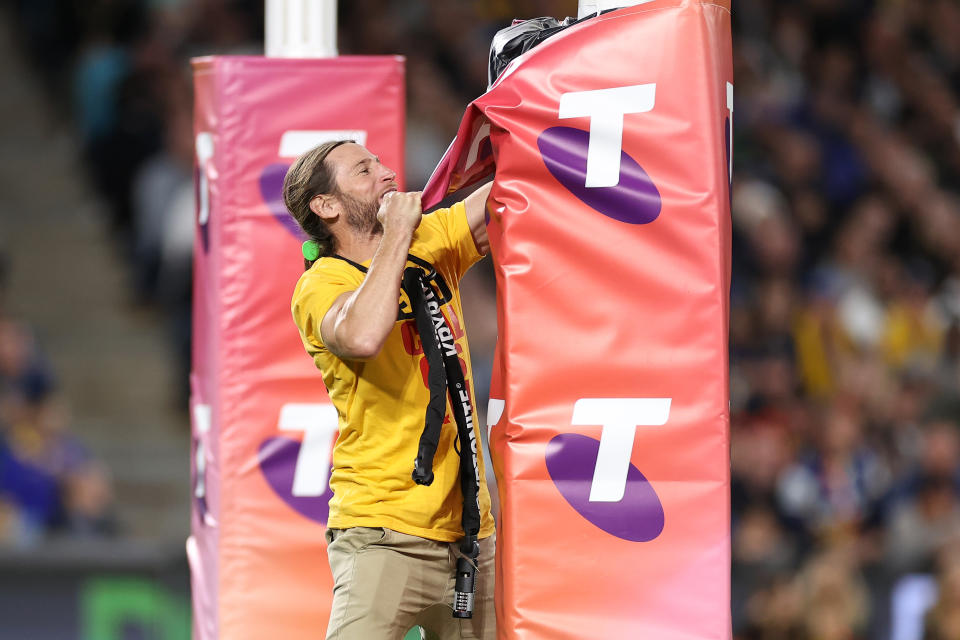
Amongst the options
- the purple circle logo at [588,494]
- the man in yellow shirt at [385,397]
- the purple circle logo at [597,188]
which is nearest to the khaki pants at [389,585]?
the man in yellow shirt at [385,397]

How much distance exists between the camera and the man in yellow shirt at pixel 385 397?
2973 millimetres

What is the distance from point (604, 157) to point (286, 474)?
1528 mm

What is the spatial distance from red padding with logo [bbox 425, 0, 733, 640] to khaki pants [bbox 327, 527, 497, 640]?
8.1 inches

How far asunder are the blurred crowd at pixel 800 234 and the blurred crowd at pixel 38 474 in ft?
0.13

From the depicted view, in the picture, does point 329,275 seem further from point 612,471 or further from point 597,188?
point 612,471

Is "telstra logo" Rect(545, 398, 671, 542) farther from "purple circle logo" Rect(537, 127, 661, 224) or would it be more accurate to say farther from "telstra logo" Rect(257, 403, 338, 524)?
"telstra logo" Rect(257, 403, 338, 524)

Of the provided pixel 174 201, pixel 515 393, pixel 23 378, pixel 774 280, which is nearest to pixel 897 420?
pixel 774 280

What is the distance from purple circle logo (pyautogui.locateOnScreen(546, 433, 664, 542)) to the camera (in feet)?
9.52

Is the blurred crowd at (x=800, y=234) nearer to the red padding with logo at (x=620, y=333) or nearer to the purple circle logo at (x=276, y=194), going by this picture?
the purple circle logo at (x=276, y=194)

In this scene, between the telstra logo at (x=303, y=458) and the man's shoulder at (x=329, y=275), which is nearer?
the man's shoulder at (x=329, y=275)

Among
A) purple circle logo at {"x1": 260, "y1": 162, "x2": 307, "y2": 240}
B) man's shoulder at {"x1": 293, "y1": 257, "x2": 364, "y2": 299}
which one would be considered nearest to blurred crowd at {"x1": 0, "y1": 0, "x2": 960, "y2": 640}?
purple circle logo at {"x1": 260, "y1": 162, "x2": 307, "y2": 240}

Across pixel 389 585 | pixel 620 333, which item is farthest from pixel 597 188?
pixel 389 585

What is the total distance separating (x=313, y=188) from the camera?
318 centimetres

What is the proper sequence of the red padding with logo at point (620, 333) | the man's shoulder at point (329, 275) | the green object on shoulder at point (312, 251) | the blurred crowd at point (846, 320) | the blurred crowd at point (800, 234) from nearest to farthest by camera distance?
the red padding with logo at point (620, 333), the man's shoulder at point (329, 275), the green object on shoulder at point (312, 251), the blurred crowd at point (846, 320), the blurred crowd at point (800, 234)
